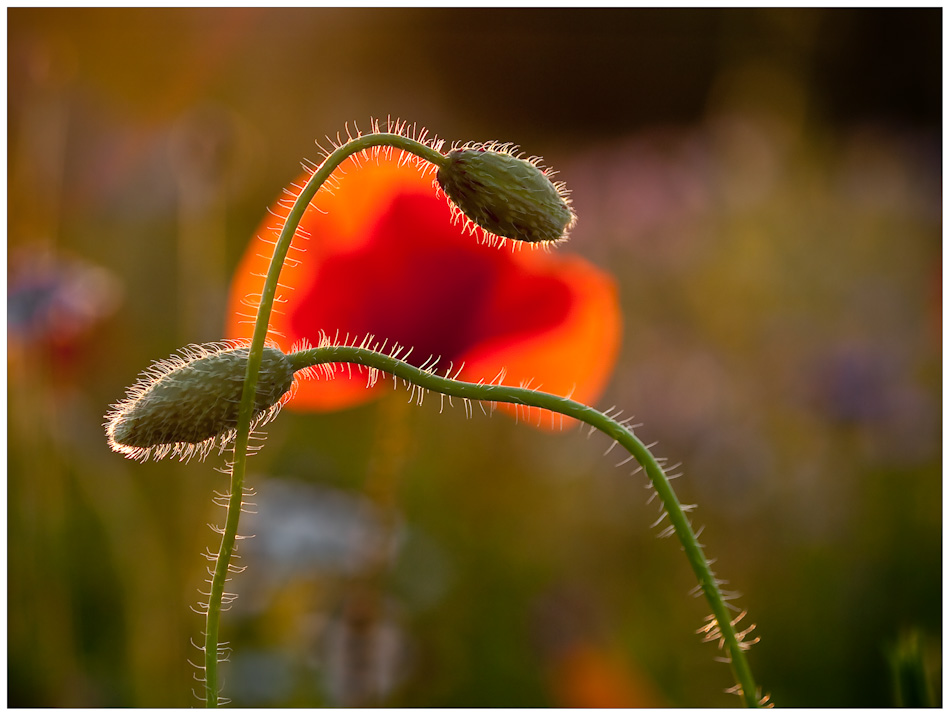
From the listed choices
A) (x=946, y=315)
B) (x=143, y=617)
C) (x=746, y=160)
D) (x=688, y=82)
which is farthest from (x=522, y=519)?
(x=688, y=82)

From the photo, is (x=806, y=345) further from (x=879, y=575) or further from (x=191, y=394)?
(x=191, y=394)

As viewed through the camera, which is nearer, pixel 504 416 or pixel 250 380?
pixel 250 380

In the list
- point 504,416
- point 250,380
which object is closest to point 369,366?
point 250,380

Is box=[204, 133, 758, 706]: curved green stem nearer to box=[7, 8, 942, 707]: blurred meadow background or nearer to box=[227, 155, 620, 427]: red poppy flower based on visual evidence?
box=[7, 8, 942, 707]: blurred meadow background

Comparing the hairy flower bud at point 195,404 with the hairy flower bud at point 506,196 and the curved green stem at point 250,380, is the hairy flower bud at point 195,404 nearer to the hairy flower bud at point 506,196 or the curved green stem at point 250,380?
the curved green stem at point 250,380

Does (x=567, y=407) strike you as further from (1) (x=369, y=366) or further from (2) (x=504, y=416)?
(2) (x=504, y=416)

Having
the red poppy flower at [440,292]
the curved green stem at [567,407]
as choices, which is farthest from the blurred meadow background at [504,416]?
the curved green stem at [567,407]
